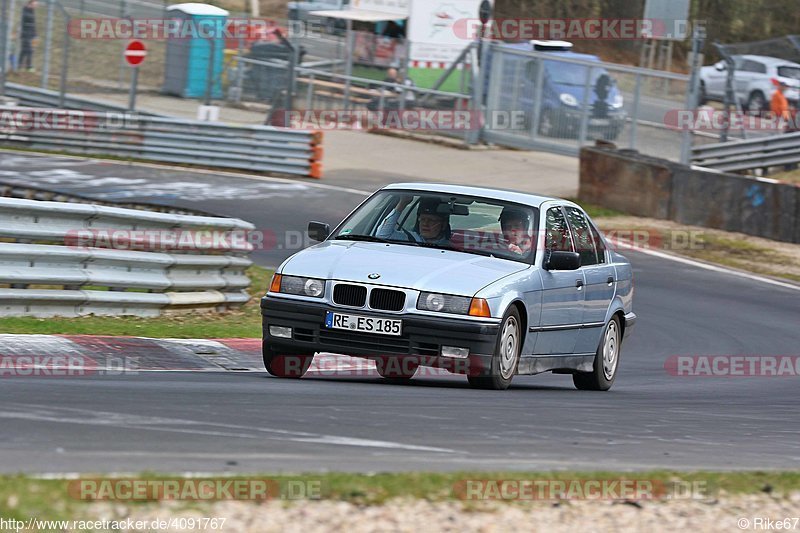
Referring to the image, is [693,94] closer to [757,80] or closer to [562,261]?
[757,80]

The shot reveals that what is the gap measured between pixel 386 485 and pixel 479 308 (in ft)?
10.4

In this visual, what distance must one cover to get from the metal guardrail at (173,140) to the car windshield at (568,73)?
555cm

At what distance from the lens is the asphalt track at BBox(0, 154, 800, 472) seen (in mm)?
5637

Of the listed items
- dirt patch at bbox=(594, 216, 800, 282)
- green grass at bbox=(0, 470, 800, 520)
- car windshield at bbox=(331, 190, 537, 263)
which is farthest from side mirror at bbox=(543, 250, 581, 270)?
dirt patch at bbox=(594, 216, 800, 282)

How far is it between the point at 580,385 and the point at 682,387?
3.26 ft

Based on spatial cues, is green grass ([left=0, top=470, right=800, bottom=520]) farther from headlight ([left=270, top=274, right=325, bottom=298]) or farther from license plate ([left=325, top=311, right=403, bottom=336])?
headlight ([left=270, top=274, right=325, bottom=298])

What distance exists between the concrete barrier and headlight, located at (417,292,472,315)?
13.3m

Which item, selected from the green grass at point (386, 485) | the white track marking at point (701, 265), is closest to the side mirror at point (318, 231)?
the green grass at point (386, 485)

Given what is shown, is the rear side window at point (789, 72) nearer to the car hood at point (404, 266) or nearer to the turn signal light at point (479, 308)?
the car hood at point (404, 266)

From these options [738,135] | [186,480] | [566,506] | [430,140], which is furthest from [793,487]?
[430,140]

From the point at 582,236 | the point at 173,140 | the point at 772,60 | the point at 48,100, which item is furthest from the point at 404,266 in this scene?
the point at 772,60

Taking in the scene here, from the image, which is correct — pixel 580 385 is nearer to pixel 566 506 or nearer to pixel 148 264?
pixel 148 264

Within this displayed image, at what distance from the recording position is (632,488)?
573 cm

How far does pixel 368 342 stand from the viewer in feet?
27.7
